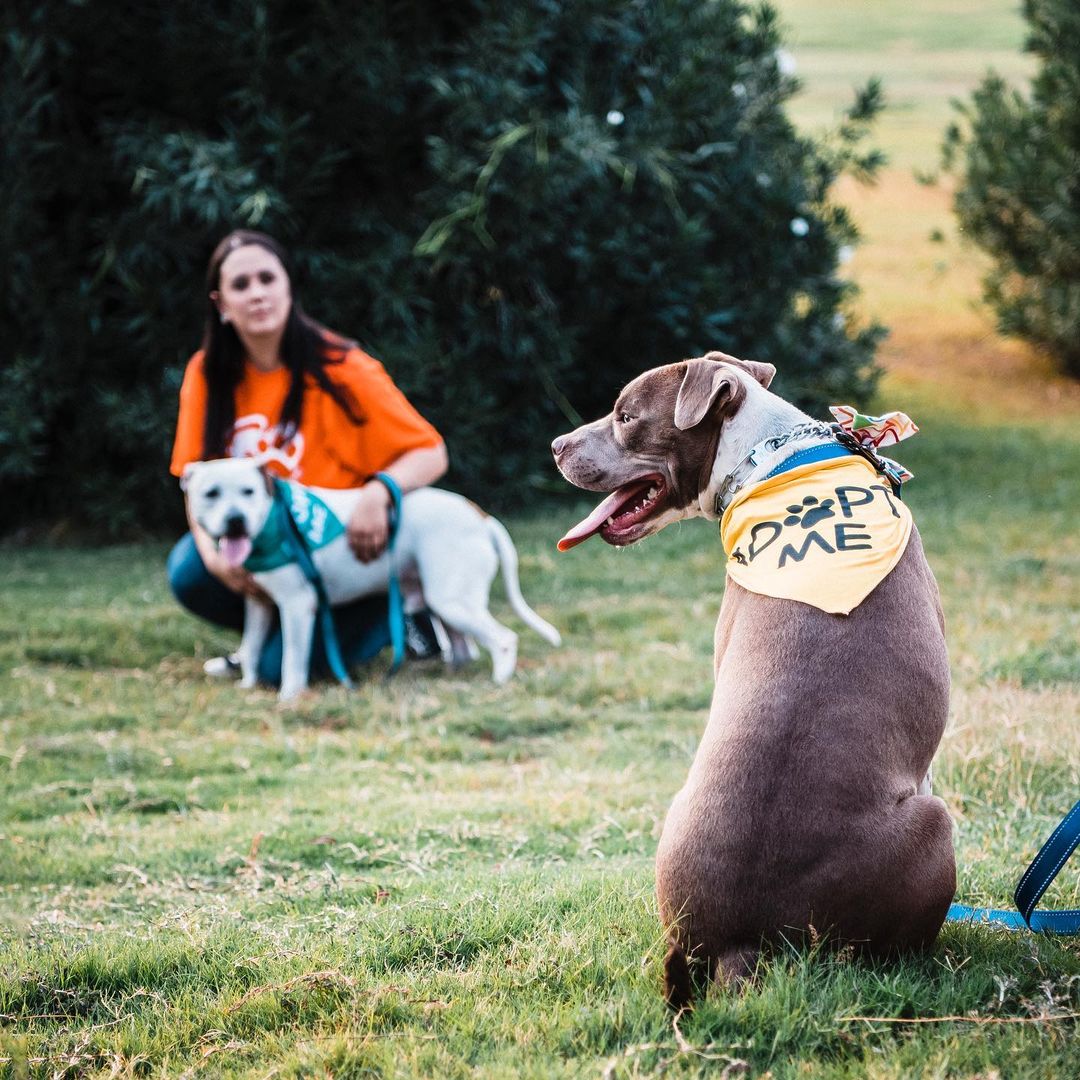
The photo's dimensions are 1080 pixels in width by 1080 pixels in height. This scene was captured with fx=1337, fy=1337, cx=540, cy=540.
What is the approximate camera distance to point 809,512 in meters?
2.91

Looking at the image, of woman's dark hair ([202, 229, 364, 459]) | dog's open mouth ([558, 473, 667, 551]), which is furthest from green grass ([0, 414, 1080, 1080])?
woman's dark hair ([202, 229, 364, 459])

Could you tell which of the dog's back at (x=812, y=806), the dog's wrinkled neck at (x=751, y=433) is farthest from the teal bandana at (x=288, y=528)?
the dog's back at (x=812, y=806)

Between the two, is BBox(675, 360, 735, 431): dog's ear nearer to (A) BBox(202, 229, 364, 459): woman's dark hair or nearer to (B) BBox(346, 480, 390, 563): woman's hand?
(B) BBox(346, 480, 390, 563): woman's hand

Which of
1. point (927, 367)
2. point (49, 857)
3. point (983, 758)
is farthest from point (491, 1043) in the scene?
point (927, 367)

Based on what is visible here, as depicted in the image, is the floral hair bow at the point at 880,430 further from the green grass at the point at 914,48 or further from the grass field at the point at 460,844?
the green grass at the point at 914,48

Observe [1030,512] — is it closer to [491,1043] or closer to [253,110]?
[253,110]

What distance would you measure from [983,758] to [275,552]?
330 cm

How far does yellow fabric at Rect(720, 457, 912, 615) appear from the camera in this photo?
9.11 feet

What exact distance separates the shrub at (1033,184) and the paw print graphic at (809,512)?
11800 mm

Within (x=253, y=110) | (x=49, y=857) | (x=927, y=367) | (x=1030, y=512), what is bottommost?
(x=49, y=857)

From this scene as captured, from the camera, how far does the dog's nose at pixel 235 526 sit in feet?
20.0

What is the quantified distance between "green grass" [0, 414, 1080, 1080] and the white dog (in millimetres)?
291

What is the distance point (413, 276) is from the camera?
9586 mm

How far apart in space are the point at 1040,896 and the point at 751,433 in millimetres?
1233
